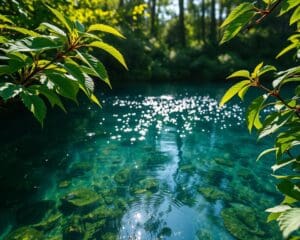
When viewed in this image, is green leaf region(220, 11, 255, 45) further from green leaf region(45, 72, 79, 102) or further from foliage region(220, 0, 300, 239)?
green leaf region(45, 72, 79, 102)

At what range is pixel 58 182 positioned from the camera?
7.45m

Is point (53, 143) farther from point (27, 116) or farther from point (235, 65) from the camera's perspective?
point (235, 65)

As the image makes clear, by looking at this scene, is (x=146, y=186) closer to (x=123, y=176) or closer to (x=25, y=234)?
(x=123, y=176)

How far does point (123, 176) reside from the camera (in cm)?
795

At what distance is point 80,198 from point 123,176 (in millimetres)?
1534

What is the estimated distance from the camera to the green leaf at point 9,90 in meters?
1.21

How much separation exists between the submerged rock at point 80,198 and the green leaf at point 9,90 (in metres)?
5.36

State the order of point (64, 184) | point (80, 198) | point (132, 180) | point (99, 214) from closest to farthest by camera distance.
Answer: point (99, 214) < point (80, 198) < point (64, 184) < point (132, 180)

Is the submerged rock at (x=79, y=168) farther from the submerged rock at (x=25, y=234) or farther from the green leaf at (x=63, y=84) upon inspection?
the green leaf at (x=63, y=84)

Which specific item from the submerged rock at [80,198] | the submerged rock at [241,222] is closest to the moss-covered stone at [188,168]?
the submerged rock at [241,222]

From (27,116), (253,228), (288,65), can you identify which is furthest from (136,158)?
(288,65)

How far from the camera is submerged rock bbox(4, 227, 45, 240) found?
17.1 ft

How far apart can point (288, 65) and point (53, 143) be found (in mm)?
30593

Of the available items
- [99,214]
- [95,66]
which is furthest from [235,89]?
[99,214]
